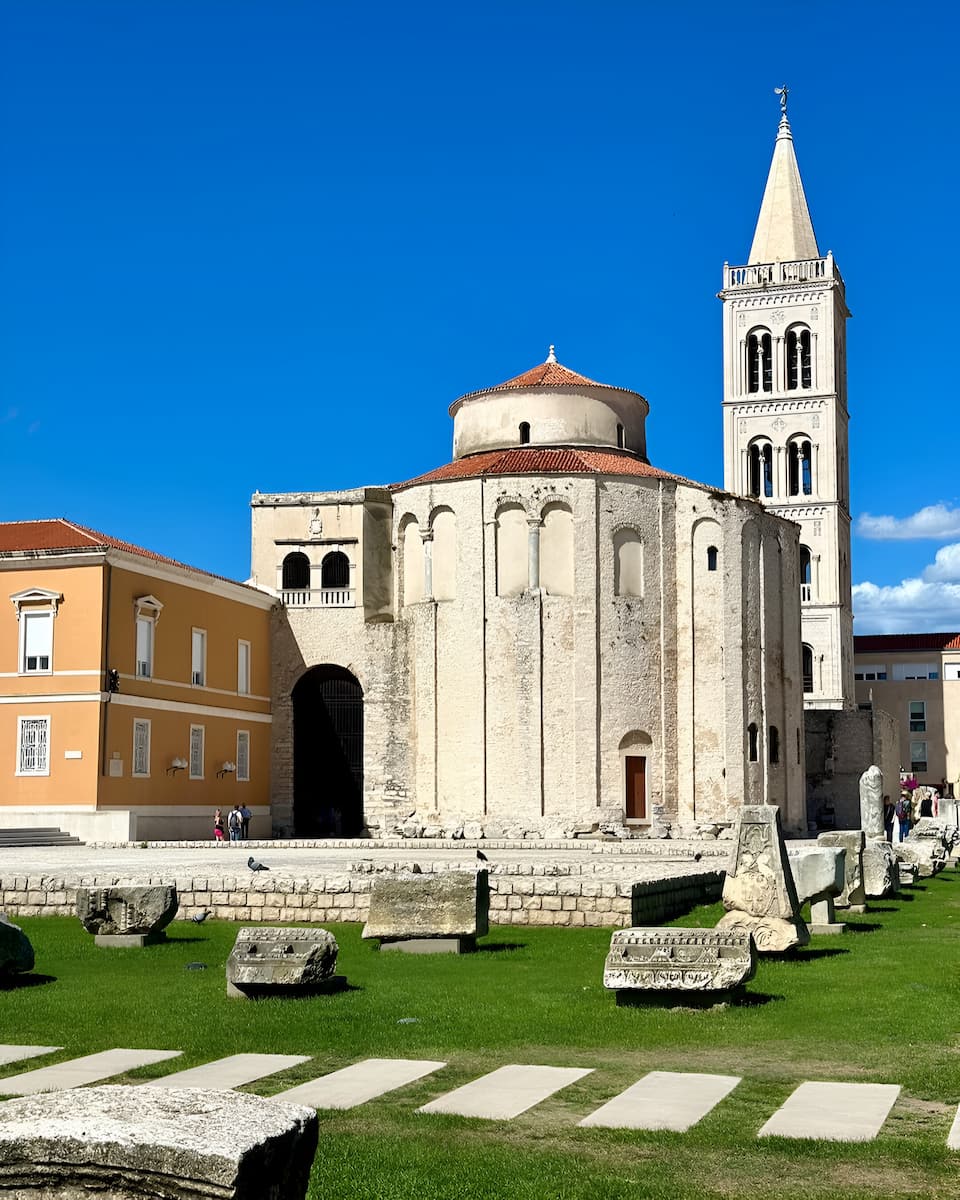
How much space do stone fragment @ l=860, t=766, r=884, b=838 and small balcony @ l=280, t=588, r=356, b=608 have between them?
A: 1982cm

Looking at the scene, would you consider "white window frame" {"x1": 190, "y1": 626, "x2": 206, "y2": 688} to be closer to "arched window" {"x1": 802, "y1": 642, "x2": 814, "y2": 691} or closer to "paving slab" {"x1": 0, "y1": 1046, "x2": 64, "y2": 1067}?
"paving slab" {"x1": 0, "y1": 1046, "x2": 64, "y2": 1067}

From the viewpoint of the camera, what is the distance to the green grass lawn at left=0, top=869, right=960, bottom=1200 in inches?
243

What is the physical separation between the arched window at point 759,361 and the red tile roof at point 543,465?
25807mm

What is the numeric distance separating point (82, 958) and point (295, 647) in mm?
31782

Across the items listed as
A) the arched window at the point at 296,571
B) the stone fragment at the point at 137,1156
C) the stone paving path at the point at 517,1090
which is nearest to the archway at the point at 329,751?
the arched window at the point at 296,571

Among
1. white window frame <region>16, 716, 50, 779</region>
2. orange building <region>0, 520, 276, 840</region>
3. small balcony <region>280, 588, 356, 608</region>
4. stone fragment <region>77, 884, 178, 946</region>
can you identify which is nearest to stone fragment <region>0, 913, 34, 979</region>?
stone fragment <region>77, 884, 178, 946</region>

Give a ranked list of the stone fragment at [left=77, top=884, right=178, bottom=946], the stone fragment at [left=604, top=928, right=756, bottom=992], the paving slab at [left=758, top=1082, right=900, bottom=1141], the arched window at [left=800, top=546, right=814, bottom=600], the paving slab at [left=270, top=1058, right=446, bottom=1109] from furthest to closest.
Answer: the arched window at [left=800, top=546, right=814, bottom=600], the stone fragment at [left=77, top=884, right=178, bottom=946], the stone fragment at [left=604, top=928, right=756, bottom=992], the paving slab at [left=270, top=1058, right=446, bottom=1109], the paving slab at [left=758, top=1082, right=900, bottom=1141]

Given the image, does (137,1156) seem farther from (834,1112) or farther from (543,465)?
(543,465)

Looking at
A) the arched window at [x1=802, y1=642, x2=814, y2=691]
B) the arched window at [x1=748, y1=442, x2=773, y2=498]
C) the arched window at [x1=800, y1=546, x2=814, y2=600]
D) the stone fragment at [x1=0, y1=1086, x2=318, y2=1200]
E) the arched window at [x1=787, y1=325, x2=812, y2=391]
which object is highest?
the arched window at [x1=787, y1=325, x2=812, y2=391]

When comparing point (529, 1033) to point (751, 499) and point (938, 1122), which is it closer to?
point (938, 1122)

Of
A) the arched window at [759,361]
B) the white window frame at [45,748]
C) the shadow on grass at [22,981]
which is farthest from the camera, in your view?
the arched window at [759,361]

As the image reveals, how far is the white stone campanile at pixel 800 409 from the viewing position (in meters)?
68.7

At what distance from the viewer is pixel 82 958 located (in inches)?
561

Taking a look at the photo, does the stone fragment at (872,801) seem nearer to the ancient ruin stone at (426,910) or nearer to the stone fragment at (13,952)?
the ancient ruin stone at (426,910)
